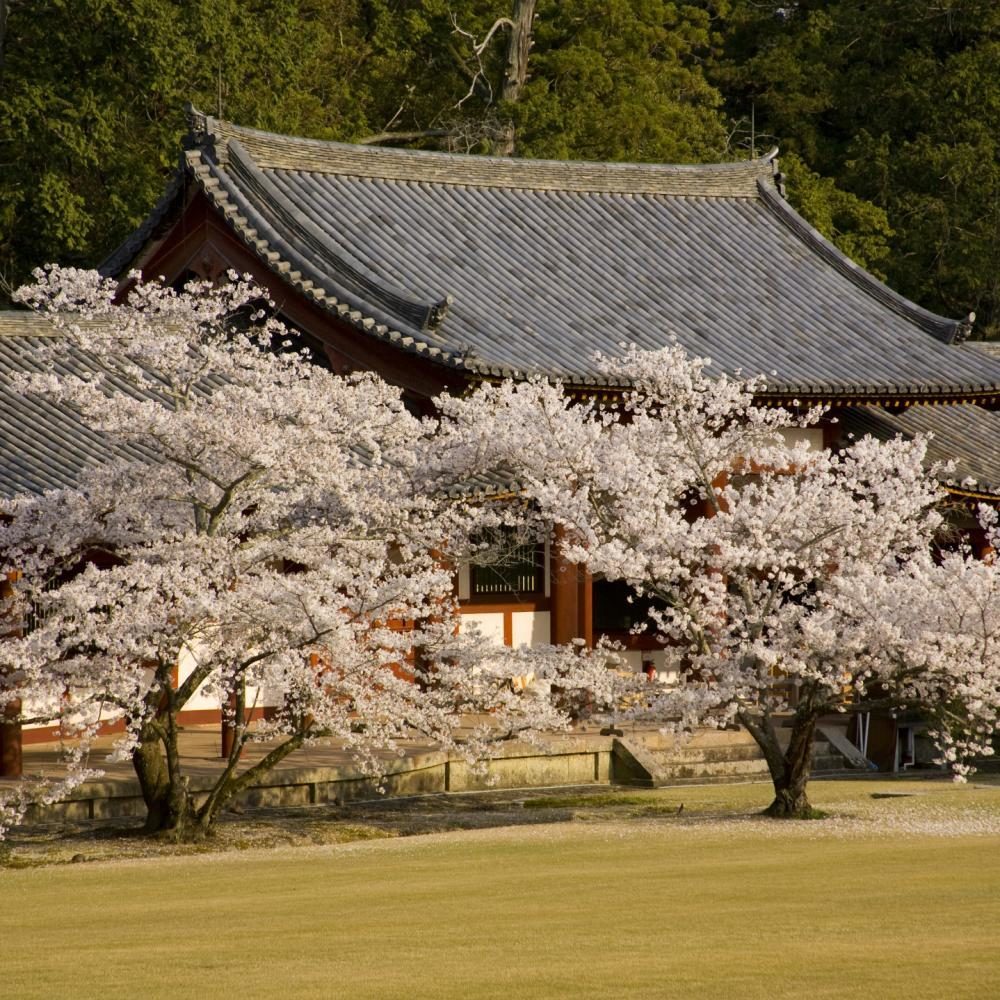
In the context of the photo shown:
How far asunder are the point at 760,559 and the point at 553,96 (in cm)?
2266

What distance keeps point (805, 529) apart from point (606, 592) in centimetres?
847

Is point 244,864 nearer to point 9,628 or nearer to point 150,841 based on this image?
point 150,841

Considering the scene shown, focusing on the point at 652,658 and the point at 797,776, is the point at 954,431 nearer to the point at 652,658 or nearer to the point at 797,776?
the point at 652,658

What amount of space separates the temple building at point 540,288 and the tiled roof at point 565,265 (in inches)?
1.4

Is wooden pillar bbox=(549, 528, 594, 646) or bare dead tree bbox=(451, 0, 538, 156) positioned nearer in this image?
wooden pillar bbox=(549, 528, 594, 646)

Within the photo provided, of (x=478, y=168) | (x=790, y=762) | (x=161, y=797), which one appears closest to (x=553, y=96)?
(x=478, y=168)

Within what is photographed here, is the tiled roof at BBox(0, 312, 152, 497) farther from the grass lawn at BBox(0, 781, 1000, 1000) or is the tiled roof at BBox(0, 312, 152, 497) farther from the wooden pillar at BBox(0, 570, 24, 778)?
the grass lawn at BBox(0, 781, 1000, 1000)

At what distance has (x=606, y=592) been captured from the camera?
2636cm

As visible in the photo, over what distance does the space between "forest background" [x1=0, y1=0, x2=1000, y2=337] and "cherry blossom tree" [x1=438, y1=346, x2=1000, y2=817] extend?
49.4 feet

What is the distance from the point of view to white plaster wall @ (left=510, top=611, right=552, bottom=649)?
80.5 ft

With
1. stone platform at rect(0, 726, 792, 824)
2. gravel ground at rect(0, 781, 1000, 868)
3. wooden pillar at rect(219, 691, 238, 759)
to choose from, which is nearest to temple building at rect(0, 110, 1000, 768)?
stone platform at rect(0, 726, 792, 824)

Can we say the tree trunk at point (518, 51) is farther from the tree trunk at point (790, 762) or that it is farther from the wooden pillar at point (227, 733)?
the tree trunk at point (790, 762)

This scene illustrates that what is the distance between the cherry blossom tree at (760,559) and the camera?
17.4 meters

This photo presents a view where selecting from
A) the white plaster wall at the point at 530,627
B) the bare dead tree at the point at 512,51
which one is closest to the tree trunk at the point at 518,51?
the bare dead tree at the point at 512,51
